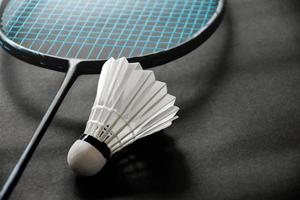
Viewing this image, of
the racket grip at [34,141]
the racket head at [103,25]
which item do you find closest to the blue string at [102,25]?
the racket head at [103,25]

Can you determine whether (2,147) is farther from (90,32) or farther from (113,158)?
A: (90,32)

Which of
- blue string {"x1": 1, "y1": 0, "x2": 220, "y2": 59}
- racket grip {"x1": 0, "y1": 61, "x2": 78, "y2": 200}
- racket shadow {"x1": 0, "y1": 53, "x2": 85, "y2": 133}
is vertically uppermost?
racket grip {"x1": 0, "y1": 61, "x2": 78, "y2": 200}

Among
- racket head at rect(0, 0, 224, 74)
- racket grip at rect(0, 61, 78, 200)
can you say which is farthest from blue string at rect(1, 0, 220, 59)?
racket grip at rect(0, 61, 78, 200)

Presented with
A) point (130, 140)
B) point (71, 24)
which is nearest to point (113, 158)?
point (130, 140)

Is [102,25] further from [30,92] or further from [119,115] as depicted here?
[119,115]

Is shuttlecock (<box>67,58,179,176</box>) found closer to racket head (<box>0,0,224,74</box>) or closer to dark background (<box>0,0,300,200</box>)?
dark background (<box>0,0,300,200</box>)

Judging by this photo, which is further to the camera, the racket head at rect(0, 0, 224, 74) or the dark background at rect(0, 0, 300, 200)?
the racket head at rect(0, 0, 224, 74)
